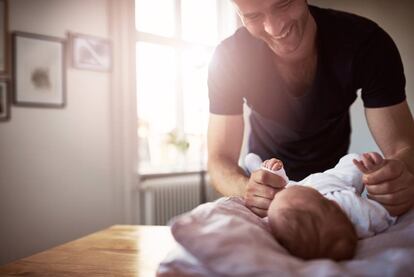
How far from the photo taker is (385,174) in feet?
1.24

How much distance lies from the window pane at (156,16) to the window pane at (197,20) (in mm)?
27

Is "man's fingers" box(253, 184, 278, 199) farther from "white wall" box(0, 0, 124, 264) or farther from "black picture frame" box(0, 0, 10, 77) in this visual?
"black picture frame" box(0, 0, 10, 77)

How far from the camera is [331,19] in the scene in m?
0.51

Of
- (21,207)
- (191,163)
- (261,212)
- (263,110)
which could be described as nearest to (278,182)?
(261,212)

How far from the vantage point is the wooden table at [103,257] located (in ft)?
1.60

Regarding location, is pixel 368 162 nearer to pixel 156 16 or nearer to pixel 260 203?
pixel 260 203

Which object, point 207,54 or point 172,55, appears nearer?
point 207,54

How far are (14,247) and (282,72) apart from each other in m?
1.22

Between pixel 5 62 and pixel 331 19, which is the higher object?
pixel 5 62

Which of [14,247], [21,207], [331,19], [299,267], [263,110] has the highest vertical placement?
[331,19]

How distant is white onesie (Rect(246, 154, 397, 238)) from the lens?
15.2 inches

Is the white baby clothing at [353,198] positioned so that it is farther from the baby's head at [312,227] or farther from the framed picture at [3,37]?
the framed picture at [3,37]

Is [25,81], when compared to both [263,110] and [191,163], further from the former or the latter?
[263,110]

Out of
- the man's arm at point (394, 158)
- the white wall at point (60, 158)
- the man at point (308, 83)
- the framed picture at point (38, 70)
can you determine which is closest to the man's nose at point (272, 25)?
the man at point (308, 83)
